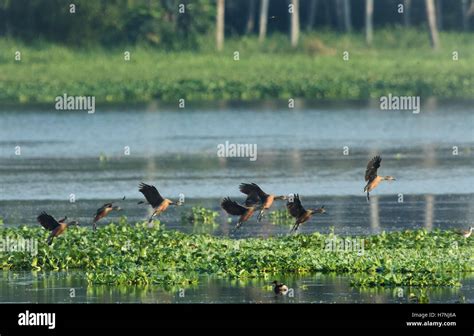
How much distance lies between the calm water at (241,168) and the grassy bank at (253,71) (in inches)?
69.3

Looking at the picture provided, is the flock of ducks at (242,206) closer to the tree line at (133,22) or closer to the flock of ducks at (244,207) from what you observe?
the flock of ducks at (244,207)

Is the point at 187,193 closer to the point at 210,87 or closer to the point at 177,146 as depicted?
the point at 177,146

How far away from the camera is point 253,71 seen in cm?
5856

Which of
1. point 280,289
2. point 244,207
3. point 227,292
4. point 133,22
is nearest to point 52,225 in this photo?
point 244,207

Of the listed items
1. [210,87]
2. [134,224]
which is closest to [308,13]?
[210,87]

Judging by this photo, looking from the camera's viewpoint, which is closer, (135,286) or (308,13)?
(135,286)

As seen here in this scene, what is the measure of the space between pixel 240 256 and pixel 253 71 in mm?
37631

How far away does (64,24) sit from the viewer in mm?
64312

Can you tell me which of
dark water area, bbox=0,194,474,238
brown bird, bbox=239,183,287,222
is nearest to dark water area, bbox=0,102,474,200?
dark water area, bbox=0,194,474,238

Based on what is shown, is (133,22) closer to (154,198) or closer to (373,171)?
(373,171)
